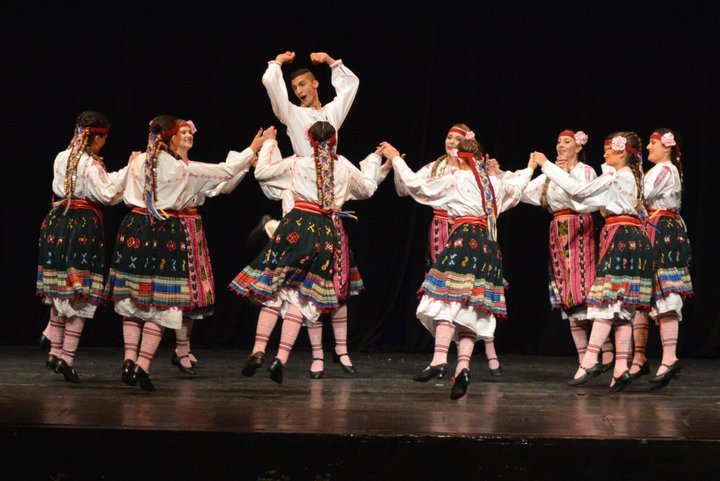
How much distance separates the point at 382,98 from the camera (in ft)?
23.5

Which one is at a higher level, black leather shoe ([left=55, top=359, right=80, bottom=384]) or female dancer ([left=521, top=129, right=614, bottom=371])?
female dancer ([left=521, top=129, right=614, bottom=371])

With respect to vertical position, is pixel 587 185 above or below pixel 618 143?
below

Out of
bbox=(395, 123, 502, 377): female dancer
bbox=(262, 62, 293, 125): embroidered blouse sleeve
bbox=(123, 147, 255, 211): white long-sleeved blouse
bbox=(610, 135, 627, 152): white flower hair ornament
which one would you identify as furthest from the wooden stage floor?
bbox=(262, 62, 293, 125): embroidered blouse sleeve

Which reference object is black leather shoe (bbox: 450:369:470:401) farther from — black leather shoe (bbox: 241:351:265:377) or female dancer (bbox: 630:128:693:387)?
female dancer (bbox: 630:128:693:387)

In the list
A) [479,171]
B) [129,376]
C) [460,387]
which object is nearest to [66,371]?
[129,376]

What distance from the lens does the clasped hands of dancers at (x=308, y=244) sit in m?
4.90

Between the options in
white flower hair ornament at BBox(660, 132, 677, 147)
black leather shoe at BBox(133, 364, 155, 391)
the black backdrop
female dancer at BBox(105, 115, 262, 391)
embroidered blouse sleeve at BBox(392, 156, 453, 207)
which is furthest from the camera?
the black backdrop

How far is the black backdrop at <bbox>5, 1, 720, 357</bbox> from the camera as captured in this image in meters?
7.09

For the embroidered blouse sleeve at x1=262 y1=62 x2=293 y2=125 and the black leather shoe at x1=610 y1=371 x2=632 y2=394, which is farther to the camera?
the embroidered blouse sleeve at x1=262 y1=62 x2=293 y2=125

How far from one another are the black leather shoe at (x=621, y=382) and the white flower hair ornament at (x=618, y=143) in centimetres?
109

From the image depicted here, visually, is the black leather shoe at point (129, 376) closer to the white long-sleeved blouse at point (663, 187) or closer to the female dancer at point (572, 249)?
the female dancer at point (572, 249)

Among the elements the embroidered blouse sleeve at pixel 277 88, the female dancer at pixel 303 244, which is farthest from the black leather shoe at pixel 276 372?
the embroidered blouse sleeve at pixel 277 88

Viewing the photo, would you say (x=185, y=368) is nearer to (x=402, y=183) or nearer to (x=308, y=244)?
(x=308, y=244)

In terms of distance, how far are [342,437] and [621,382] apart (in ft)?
6.35
